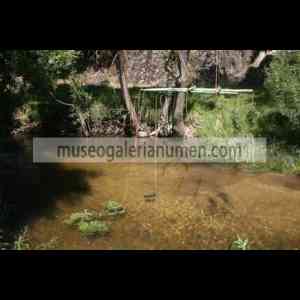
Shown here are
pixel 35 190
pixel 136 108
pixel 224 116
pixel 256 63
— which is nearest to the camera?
pixel 35 190

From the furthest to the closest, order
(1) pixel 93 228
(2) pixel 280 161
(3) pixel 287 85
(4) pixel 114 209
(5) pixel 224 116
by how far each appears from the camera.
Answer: (5) pixel 224 116 < (2) pixel 280 161 < (3) pixel 287 85 < (4) pixel 114 209 < (1) pixel 93 228

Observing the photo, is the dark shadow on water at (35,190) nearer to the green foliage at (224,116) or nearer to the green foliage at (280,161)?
the green foliage at (224,116)

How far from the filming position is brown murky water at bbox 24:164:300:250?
619cm

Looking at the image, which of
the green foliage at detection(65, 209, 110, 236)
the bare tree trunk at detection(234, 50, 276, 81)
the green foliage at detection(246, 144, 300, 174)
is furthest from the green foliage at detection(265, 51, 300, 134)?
the green foliage at detection(65, 209, 110, 236)

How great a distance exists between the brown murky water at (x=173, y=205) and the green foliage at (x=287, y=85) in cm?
125

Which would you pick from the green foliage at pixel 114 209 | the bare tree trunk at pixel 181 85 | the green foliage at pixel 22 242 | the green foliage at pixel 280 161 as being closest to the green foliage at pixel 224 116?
the bare tree trunk at pixel 181 85

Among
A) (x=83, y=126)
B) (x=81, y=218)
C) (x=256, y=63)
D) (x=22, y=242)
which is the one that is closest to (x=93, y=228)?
(x=81, y=218)

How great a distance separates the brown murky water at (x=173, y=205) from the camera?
6188 mm

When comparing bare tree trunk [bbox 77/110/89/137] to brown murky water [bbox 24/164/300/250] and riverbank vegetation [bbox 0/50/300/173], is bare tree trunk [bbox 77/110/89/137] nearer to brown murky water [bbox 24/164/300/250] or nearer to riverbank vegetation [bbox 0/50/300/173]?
riverbank vegetation [bbox 0/50/300/173]

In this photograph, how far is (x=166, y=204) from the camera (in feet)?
24.0

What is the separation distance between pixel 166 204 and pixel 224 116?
339cm

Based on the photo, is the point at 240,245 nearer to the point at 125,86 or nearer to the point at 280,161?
the point at 280,161
